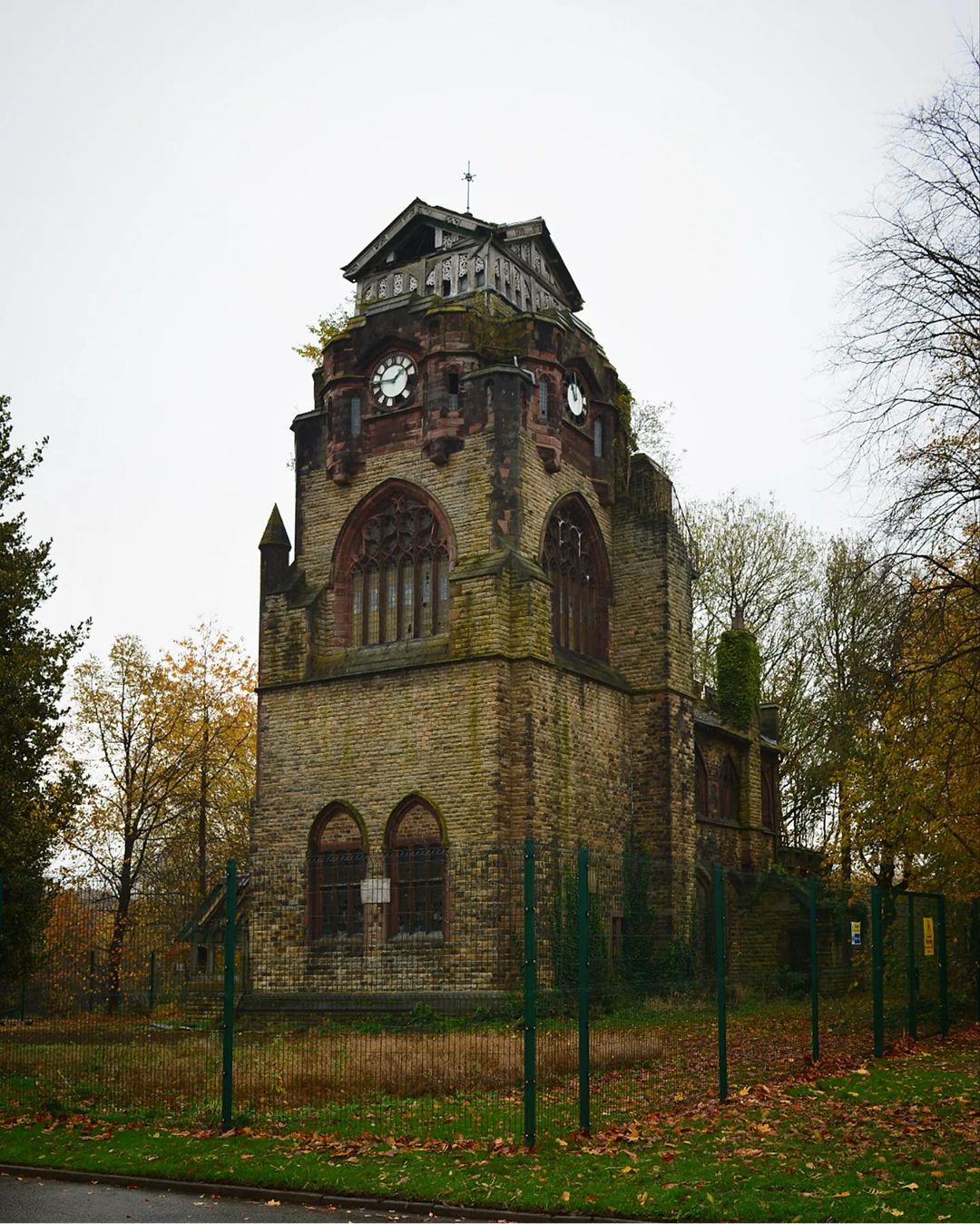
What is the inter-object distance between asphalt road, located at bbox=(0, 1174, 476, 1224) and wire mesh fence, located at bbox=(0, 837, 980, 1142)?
83.6 inches

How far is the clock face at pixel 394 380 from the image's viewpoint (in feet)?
96.6

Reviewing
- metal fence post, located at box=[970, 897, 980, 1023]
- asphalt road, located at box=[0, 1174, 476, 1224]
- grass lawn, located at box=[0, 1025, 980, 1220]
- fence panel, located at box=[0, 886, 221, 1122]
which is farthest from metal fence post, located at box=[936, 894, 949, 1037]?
asphalt road, located at box=[0, 1174, 476, 1224]

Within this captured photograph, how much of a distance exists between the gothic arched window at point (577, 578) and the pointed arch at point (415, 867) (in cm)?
498

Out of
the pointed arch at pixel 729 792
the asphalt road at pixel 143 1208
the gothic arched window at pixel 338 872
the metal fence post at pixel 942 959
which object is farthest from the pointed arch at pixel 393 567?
the asphalt road at pixel 143 1208

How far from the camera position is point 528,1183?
33.6ft

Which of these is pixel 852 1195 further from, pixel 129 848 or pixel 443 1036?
pixel 129 848

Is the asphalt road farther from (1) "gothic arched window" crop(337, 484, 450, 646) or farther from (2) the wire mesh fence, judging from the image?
(1) "gothic arched window" crop(337, 484, 450, 646)

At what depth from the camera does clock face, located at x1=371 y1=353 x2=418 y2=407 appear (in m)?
29.5

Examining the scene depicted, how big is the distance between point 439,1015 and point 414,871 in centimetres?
711

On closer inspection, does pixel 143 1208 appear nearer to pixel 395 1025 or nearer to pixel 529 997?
pixel 529 997

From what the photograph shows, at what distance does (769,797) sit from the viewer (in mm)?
42094

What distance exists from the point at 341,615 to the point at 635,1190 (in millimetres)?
20406

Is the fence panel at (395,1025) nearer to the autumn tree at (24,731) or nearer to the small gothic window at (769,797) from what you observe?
the autumn tree at (24,731)

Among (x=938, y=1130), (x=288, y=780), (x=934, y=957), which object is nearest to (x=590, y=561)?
(x=288, y=780)
